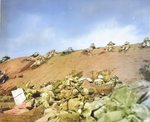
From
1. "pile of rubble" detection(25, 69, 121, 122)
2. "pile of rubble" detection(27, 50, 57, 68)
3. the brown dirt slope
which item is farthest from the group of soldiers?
"pile of rubble" detection(25, 69, 121, 122)

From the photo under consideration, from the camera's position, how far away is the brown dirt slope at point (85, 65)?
5.91 metres

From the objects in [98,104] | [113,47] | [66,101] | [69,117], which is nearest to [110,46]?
[113,47]

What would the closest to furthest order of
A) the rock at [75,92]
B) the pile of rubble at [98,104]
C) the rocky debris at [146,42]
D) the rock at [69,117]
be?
the pile of rubble at [98,104]
the rock at [69,117]
the rock at [75,92]
the rocky debris at [146,42]

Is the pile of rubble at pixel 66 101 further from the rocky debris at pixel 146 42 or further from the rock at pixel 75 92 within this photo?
the rocky debris at pixel 146 42

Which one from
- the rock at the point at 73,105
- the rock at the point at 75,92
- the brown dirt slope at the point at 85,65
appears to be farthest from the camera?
the brown dirt slope at the point at 85,65

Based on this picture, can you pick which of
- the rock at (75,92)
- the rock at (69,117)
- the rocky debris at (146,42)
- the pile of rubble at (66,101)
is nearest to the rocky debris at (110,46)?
the rocky debris at (146,42)

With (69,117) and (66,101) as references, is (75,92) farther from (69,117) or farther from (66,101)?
(69,117)

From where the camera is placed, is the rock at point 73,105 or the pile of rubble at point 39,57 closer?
the rock at point 73,105

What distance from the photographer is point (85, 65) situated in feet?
26.6

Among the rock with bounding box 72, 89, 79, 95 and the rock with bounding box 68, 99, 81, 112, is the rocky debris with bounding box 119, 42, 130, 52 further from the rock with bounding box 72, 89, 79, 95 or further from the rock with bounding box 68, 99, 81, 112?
the rock with bounding box 68, 99, 81, 112

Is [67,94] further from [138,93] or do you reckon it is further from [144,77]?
[144,77]

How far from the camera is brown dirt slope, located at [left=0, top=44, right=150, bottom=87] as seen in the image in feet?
19.4

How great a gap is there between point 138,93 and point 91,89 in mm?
2107

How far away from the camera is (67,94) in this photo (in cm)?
380
